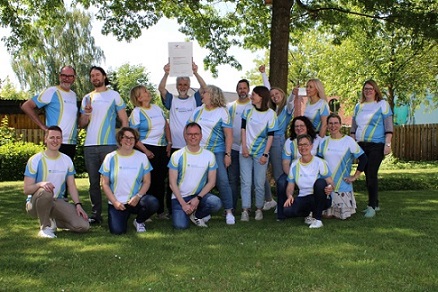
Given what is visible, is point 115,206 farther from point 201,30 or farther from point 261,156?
point 201,30

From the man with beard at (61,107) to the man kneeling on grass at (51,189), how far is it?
431 mm

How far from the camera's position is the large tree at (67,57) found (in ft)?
133

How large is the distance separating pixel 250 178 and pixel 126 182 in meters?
1.71

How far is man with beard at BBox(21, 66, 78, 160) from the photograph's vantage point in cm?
650

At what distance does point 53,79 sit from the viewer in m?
41.7

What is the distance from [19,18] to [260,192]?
30.4 ft

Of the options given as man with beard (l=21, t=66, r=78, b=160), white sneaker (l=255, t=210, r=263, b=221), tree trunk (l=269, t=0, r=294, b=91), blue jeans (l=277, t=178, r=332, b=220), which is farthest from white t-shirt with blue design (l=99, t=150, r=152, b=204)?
tree trunk (l=269, t=0, r=294, b=91)

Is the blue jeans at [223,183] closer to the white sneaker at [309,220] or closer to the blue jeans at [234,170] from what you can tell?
the blue jeans at [234,170]

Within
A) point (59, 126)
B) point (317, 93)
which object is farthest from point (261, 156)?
point (59, 126)

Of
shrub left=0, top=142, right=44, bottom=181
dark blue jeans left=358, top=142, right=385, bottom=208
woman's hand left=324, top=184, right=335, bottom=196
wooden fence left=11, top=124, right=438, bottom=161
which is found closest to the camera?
woman's hand left=324, top=184, right=335, bottom=196

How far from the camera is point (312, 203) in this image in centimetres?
650

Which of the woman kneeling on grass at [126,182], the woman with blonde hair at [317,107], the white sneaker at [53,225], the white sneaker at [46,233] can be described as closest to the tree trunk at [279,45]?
the woman with blonde hair at [317,107]

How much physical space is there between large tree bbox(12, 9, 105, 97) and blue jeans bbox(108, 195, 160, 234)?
119 feet

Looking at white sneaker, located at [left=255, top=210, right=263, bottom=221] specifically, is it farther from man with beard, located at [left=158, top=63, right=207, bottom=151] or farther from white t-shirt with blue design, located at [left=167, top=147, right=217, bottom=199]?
man with beard, located at [left=158, top=63, right=207, bottom=151]
